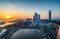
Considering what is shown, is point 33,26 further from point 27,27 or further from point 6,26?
point 6,26

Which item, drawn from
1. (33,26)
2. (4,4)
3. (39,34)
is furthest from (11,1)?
(39,34)

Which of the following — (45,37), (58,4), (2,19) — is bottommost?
(45,37)

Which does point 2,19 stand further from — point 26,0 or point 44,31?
point 44,31

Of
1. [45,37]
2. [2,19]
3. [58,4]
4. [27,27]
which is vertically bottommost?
[45,37]

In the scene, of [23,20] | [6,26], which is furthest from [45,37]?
[6,26]

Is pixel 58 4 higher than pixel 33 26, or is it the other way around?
pixel 58 4

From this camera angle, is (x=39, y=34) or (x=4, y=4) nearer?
(x=39, y=34)
